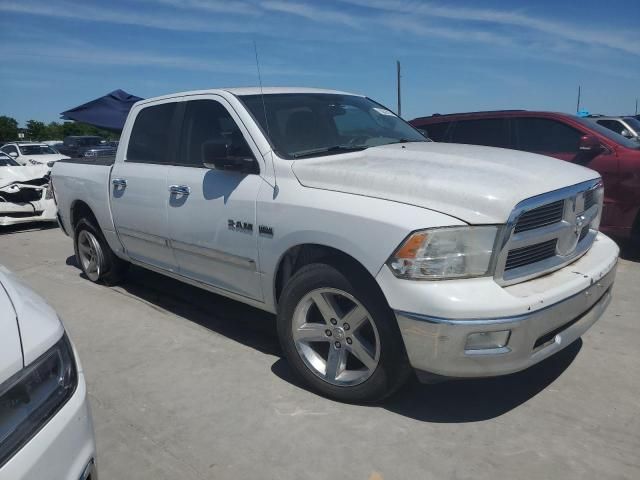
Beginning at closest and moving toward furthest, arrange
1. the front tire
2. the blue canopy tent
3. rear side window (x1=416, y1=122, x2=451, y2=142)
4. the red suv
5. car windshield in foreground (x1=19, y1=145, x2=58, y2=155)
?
the front tire < the red suv < rear side window (x1=416, y1=122, x2=451, y2=142) < the blue canopy tent < car windshield in foreground (x1=19, y1=145, x2=58, y2=155)

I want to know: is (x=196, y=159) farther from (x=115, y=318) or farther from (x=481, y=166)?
(x=481, y=166)

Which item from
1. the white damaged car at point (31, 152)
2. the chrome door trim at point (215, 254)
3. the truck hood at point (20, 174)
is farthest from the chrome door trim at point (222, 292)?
the white damaged car at point (31, 152)

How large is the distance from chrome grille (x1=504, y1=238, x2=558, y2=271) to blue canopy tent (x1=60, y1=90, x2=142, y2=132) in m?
14.1

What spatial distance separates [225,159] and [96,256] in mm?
2613

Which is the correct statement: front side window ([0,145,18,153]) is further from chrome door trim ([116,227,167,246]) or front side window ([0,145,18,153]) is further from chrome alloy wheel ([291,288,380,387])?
chrome alloy wheel ([291,288,380,387])

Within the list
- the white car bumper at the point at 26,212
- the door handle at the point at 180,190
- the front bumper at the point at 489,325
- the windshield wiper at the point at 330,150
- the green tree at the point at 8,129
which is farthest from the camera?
the green tree at the point at 8,129

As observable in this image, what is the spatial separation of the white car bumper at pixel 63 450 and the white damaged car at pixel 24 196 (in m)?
8.06

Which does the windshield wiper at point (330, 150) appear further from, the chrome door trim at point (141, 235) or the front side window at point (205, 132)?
the chrome door trim at point (141, 235)

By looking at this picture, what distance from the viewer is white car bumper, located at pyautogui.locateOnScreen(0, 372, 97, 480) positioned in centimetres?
148

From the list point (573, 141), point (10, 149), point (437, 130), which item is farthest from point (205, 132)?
point (10, 149)

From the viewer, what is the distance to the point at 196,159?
4.03 m

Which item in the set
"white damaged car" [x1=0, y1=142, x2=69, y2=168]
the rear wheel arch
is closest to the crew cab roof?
the rear wheel arch

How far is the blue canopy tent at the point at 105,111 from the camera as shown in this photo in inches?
600

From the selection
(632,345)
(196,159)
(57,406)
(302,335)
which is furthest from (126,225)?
(632,345)
